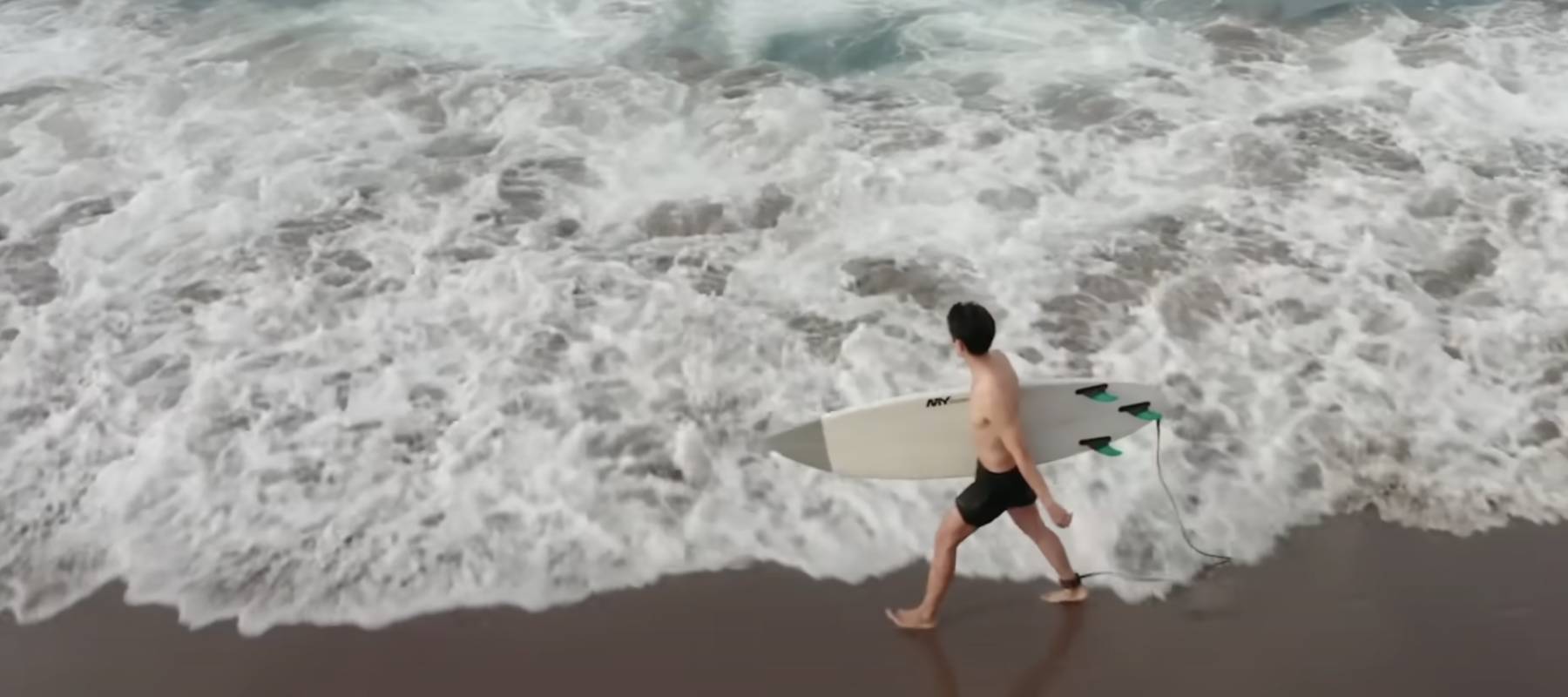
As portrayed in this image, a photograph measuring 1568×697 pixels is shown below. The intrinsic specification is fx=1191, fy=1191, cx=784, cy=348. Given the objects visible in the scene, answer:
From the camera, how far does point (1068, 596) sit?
363 cm

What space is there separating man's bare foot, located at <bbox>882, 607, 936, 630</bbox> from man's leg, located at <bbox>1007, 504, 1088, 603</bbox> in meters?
0.39

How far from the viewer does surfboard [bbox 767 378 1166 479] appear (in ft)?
11.7

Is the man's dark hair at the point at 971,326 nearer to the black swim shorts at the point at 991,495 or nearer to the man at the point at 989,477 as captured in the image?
the man at the point at 989,477

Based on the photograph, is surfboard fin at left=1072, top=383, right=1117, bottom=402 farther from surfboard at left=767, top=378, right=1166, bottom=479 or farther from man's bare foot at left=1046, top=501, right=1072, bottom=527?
man's bare foot at left=1046, top=501, right=1072, bottom=527

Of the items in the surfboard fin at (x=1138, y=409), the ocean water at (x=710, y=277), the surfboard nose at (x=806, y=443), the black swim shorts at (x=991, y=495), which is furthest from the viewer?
the ocean water at (x=710, y=277)

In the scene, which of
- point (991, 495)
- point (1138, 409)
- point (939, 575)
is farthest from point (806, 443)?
point (1138, 409)

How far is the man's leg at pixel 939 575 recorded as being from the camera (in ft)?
10.8

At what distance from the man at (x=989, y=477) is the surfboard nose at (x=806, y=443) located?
0.55 m

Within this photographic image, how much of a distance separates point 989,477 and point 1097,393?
55cm

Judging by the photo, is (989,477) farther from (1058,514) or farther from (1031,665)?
(1031,665)

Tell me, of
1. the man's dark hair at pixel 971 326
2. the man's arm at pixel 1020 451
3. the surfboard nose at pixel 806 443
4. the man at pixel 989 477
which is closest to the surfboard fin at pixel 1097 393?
the man at pixel 989 477

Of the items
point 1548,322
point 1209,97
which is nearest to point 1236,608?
point 1548,322

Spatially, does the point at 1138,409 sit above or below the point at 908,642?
above

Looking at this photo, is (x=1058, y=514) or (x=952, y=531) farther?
(x=952, y=531)
